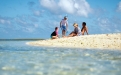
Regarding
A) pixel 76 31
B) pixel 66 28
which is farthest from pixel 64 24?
pixel 76 31

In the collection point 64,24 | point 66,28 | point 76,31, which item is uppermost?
point 64,24

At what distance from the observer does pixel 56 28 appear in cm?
2936

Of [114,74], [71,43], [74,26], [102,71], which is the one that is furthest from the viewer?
[74,26]

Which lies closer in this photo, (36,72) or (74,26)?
(36,72)

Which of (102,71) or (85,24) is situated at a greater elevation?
(85,24)

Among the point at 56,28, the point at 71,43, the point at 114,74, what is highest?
the point at 56,28


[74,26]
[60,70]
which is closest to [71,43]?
[74,26]

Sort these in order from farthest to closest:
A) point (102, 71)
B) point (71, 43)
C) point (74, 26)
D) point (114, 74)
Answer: point (74, 26) < point (71, 43) < point (102, 71) < point (114, 74)

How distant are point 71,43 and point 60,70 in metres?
16.6

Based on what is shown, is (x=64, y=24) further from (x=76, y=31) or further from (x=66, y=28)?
(x=76, y=31)

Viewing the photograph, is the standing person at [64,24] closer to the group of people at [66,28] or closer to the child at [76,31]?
the group of people at [66,28]

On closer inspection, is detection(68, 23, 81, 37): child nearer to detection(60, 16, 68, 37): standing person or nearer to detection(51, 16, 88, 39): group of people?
detection(51, 16, 88, 39): group of people

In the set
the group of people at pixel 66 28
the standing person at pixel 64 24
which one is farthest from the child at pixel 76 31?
the standing person at pixel 64 24

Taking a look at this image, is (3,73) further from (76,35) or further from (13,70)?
(76,35)
